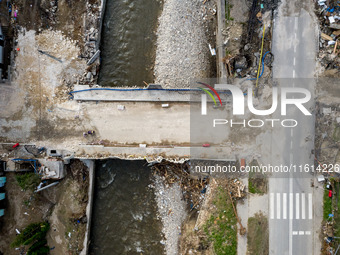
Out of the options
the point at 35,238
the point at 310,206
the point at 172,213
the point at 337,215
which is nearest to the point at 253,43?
the point at 310,206

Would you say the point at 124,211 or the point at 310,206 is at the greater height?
the point at 310,206

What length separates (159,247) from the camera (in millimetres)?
17188

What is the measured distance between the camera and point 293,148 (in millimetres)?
15891

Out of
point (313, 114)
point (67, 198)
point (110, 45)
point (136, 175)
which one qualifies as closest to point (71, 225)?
point (67, 198)

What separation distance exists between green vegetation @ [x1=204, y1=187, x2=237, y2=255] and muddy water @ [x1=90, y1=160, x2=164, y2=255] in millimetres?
3840

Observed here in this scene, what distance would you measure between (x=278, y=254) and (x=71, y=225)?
46.3 feet

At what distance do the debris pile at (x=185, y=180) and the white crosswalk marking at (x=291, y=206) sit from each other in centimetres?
462

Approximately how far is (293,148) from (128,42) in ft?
44.7

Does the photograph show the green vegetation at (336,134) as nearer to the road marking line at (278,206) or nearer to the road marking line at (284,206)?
the road marking line at (284,206)

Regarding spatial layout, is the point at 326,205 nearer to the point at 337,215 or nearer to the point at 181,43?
the point at 337,215

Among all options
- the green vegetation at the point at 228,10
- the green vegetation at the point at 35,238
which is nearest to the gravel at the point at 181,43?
the green vegetation at the point at 228,10

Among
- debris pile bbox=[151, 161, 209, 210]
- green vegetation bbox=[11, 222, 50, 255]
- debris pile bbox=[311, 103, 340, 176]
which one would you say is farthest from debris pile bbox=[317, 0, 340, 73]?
green vegetation bbox=[11, 222, 50, 255]

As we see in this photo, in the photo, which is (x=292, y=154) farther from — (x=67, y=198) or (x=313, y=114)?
(x=67, y=198)

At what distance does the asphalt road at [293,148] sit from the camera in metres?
15.8
